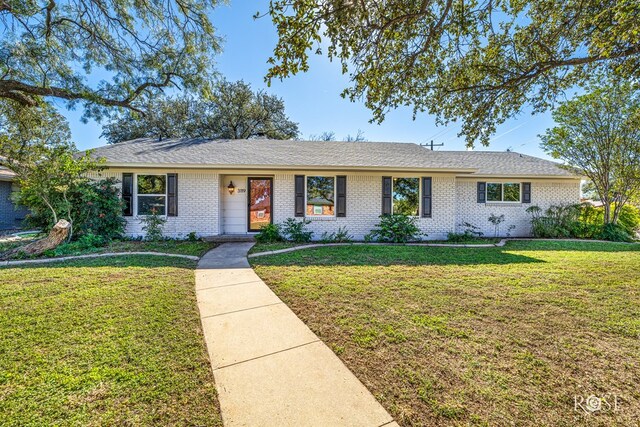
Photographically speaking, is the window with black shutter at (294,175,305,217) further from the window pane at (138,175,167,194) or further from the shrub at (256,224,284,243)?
the window pane at (138,175,167,194)

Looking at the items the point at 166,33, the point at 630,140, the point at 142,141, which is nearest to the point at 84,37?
the point at 166,33

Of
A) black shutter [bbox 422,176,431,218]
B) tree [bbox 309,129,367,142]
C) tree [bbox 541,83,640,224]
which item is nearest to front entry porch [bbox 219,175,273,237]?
black shutter [bbox 422,176,431,218]

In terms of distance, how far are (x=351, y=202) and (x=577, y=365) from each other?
812 cm

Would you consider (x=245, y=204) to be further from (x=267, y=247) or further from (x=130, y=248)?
(x=130, y=248)

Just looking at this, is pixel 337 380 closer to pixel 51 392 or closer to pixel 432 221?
pixel 51 392

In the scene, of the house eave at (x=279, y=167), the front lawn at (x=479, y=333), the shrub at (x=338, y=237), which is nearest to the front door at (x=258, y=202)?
the house eave at (x=279, y=167)

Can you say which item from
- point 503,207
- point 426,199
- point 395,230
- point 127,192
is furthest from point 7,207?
point 503,207

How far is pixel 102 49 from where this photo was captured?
855 centimetres

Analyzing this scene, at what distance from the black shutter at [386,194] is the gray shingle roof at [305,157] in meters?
0.68

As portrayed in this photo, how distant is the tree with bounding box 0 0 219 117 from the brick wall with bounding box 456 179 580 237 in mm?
10893

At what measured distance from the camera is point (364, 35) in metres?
4.67

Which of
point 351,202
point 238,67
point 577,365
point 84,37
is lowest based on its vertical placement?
point 577,365

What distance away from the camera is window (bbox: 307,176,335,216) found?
34.0 ft

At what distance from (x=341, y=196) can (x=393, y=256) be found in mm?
3594
